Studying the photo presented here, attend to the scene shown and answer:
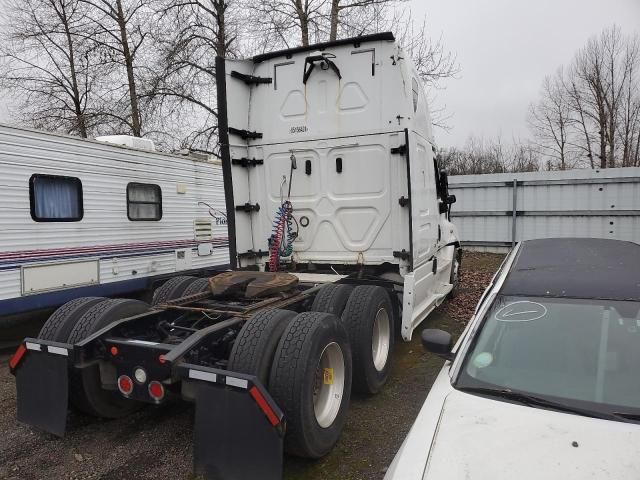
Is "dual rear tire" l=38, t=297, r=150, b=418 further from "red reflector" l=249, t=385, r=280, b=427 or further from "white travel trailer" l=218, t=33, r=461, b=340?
"white travel trailer" l=218, t=33, r=461, b=340

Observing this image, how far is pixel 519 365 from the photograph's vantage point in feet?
8.49

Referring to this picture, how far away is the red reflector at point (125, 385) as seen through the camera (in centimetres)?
331

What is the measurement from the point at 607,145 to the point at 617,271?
90.4 ft

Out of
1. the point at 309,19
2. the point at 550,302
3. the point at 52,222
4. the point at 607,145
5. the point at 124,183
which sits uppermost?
the point at 309,19

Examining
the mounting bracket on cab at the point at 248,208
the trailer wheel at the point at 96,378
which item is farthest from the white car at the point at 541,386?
the mounting bracket on cab at the point at 248,208

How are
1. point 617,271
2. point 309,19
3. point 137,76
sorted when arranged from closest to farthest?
1. point 617,271
2. point 309,19
3. point 137,76

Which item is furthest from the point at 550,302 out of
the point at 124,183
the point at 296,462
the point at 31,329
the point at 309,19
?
the point at 309,19

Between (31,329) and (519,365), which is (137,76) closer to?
(31,329)

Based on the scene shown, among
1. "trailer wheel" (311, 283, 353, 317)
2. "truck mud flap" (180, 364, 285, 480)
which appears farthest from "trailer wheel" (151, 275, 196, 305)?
"truck mud flap" (180, 364, 285, 480)

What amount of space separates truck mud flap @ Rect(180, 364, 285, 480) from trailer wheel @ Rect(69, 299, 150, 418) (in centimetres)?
116

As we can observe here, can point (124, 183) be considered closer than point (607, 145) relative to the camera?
Yes

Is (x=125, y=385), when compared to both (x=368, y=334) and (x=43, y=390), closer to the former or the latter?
(x=43, y=390)

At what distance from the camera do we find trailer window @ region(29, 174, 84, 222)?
6402 millimetres

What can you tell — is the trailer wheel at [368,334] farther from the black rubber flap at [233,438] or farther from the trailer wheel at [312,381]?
the black rubber flap at [233,438]
